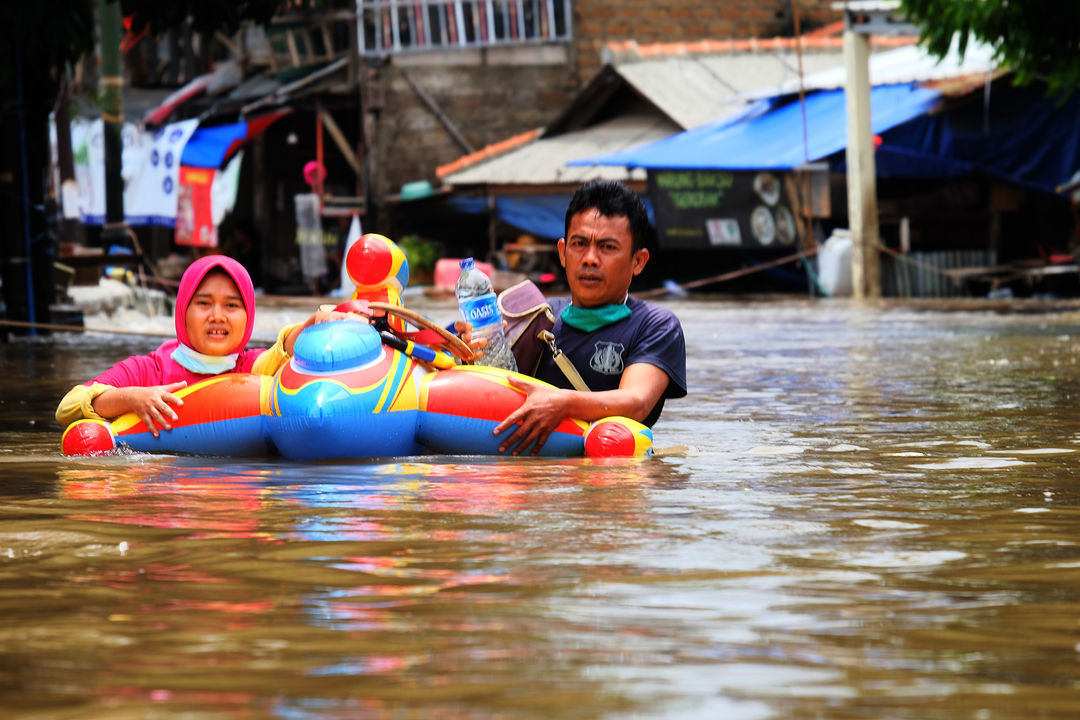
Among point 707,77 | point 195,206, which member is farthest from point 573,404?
point 195,206

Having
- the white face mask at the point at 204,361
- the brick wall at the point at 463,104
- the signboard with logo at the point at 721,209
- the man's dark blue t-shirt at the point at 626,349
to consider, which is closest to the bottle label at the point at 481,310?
the man's dark blue t-shirt at the point at 626,349

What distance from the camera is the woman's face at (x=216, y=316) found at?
20.5ft

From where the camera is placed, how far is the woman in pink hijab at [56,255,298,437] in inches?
244

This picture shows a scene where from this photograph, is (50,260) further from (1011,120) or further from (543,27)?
(543,27)

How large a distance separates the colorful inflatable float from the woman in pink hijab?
8 cm

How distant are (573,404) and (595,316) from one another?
490mm

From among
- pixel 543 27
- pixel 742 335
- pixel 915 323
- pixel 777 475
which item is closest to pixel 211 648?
pixel 777 475

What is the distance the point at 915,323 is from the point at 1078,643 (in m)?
13.7

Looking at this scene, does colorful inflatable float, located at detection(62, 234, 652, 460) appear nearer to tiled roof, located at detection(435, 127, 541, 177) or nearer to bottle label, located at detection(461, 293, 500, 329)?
bottle label, located at detection(461, 293, 500, 329)

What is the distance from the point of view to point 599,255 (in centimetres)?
619

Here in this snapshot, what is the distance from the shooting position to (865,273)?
2295 centimetres

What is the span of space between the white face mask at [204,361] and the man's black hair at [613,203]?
1.37m

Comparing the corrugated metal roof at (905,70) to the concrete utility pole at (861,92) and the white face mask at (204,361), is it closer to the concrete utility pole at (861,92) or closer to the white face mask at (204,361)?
the concrete utility pole at (861,92)

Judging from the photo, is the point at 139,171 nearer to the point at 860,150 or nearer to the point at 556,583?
the point at 860,150
